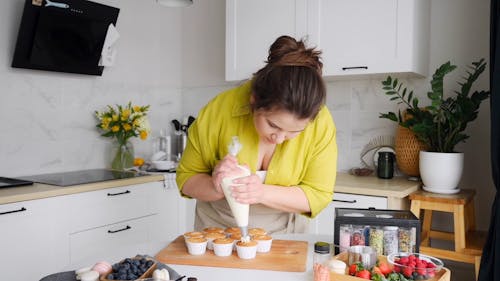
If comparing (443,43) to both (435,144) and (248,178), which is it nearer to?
(435,144)

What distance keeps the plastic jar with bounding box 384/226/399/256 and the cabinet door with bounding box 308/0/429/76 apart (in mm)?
1372

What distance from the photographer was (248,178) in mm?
1315

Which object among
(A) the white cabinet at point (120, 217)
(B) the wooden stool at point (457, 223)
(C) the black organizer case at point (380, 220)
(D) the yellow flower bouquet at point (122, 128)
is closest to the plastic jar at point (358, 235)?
(C) the black organizer case at point (380, 220)

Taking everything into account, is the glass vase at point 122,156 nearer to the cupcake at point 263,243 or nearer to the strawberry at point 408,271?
the cupcake at point 263,243

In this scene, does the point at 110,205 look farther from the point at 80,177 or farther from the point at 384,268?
the point at 384,268

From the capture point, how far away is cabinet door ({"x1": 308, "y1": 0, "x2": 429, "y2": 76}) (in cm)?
244

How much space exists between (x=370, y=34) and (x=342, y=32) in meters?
0.17

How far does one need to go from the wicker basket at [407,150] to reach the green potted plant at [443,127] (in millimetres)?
124

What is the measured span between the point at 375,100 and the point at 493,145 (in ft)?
2.90

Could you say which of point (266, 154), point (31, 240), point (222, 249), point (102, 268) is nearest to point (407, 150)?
point (266, 154)

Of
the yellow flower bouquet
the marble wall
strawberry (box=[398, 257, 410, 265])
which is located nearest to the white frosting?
strawberry (box=[398, 257, 410, 265])

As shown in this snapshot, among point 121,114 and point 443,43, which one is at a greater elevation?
point 443,43

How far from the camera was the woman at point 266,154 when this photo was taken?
1.34 m

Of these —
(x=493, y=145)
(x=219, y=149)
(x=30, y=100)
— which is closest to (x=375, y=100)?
(x=493, y=145)
